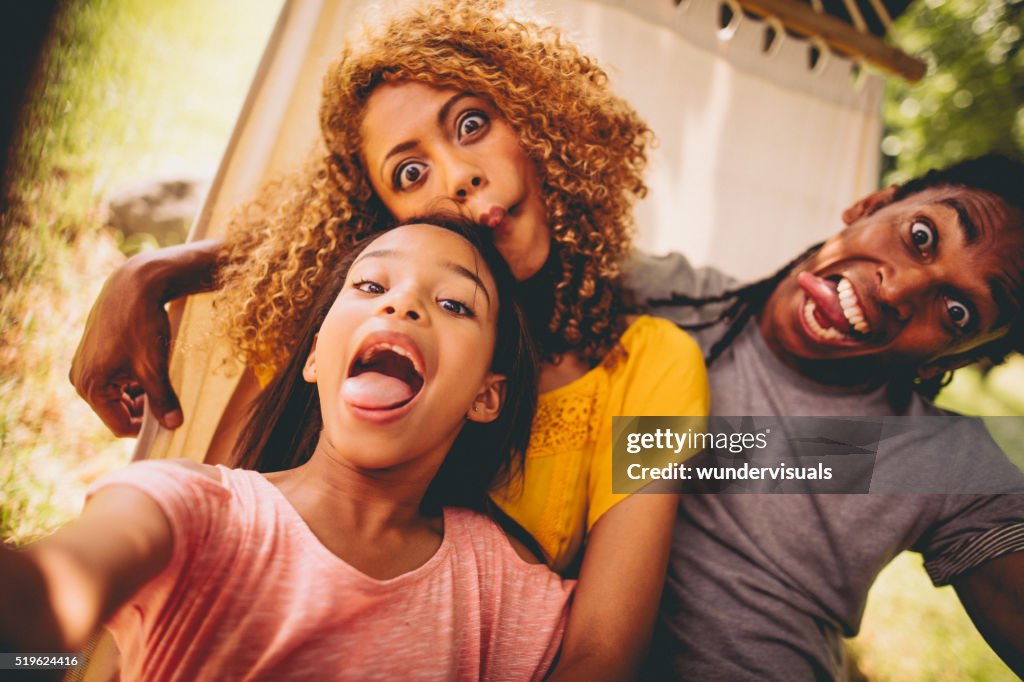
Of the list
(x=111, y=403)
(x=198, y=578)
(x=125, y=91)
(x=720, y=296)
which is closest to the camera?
(x=198, y=578)

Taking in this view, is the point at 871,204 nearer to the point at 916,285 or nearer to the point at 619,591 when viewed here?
the point at 916,285

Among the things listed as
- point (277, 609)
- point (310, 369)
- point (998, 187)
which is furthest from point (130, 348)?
Answer: point (998, 187)

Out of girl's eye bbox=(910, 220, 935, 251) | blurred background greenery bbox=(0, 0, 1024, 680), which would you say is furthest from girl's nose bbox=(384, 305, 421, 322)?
girl's eye bbox=(910, 220, 935, 251)

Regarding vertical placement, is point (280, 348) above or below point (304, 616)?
above

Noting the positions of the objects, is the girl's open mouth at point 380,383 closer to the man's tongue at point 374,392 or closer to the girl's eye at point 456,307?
the man's tongue at point 374,392

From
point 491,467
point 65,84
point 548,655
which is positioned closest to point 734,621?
point 548,655

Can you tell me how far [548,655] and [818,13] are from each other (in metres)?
2.34

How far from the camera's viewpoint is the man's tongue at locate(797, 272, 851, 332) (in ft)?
4.04

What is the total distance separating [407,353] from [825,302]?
0.91 m

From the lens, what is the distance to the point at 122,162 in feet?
5.90

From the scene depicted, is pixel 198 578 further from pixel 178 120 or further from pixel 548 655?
pixel 178 120

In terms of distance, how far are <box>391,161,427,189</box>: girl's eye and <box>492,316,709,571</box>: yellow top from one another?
497 millimetres

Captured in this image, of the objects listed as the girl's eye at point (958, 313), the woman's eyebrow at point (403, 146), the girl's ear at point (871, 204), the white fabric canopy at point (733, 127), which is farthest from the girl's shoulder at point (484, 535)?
the white fabric canopy at point (733, 127)

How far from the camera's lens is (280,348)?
124 cm
